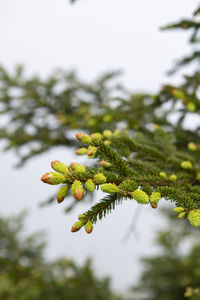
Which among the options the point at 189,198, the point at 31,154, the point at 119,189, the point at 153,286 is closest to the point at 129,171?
the point at 119,189

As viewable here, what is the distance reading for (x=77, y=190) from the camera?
3.24 feet

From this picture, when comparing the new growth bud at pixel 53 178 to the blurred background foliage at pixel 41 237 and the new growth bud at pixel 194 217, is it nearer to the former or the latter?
the new growth bud at pixel 194 217

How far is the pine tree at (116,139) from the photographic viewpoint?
1.06m

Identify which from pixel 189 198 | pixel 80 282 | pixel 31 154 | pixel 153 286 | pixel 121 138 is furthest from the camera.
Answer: pixel 153 286

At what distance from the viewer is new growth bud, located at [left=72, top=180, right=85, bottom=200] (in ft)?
3.19

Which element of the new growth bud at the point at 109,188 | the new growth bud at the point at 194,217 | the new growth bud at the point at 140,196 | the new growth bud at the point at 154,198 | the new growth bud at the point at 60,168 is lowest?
the new growth bud at the point at 194,217

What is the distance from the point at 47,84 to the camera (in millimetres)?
5922

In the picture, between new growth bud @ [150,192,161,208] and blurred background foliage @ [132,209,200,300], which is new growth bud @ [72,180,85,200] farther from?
blurred background foliage @ [132,209,200,300]

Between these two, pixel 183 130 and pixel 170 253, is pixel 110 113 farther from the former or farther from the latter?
pixel 170 253

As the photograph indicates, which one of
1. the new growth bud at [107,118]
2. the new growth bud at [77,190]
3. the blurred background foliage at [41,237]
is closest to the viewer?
the new growth bud at [77,190]

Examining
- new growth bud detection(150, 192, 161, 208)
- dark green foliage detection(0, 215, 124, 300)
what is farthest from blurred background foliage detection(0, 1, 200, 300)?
new growth bud detection(150, 192, 161, 208)

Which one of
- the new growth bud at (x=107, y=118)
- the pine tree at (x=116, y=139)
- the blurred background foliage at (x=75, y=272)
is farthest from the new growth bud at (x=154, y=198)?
the blurred background foliage at (x=75, y=272)

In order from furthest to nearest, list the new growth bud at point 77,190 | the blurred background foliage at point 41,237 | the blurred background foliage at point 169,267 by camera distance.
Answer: the blurred background foliage at point 169,267
the blurred background foliage at point 41,237
the new growth bud at point 77,190

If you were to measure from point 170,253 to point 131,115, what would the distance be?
6204mm
